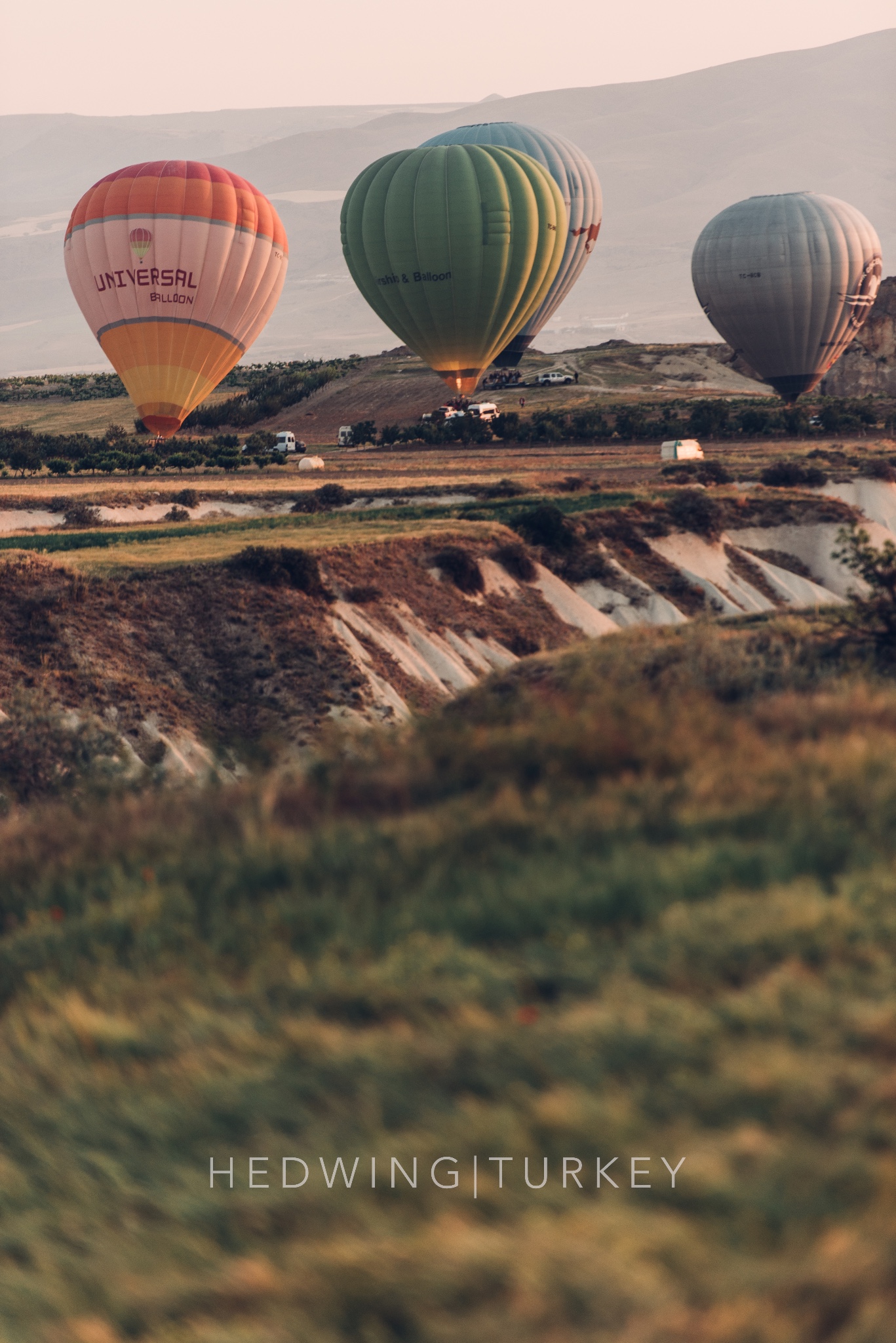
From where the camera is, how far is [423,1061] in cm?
627

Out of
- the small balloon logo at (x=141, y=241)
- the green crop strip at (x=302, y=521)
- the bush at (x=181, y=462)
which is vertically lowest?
the green crop strip at (x=302, y=521)

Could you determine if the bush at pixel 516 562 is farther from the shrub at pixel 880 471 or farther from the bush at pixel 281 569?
the shrub at pixel 880 471

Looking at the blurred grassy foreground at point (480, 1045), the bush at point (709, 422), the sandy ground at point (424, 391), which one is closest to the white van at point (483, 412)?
the sandy ground at point (424, 391)

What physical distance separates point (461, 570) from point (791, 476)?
96.5ft

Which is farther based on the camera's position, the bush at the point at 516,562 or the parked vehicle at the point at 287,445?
the parked vehicle at the point at 287,445

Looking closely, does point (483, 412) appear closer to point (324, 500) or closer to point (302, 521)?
point (324, 500)

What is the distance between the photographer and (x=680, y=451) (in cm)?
7719

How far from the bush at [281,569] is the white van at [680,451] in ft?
146

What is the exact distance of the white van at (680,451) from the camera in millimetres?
76812

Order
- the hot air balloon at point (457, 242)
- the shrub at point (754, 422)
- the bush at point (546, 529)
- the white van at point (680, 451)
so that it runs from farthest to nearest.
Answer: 1. the shrub at point (754, 422)
2. the hot air balloon at point (457, 242)
3. the white van at point (680, 451)
4. the bush at point (546, 529)

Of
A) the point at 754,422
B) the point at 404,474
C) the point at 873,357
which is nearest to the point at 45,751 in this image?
the point at 404,474

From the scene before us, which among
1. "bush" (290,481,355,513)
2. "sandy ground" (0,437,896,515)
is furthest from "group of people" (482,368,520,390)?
"bush" (290,481,355,513)

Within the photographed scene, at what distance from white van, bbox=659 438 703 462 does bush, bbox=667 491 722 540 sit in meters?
23.0

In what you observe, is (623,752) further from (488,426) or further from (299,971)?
(488,426)
